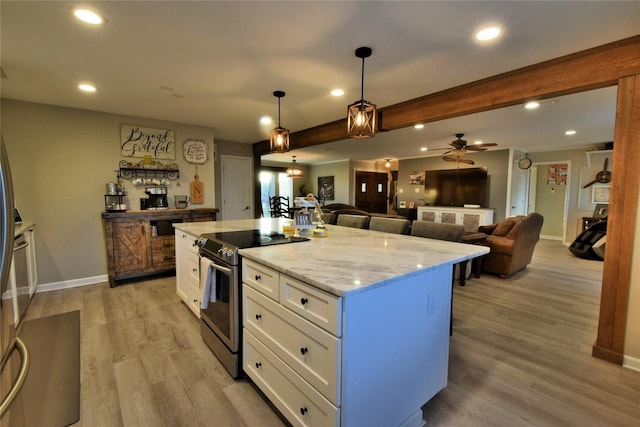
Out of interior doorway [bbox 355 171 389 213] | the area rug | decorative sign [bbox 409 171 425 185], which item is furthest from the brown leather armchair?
interior doorway [bbox 355 171 389 213]

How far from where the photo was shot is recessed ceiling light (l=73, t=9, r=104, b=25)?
5.89 feet

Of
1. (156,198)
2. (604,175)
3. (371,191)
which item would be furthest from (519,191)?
(156,198)

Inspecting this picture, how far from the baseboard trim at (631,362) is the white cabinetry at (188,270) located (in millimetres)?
3413

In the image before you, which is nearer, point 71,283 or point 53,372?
point 53,372

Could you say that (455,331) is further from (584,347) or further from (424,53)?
(424,53)

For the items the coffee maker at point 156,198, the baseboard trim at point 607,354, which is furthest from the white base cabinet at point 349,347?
the coffee maker at point 156,198

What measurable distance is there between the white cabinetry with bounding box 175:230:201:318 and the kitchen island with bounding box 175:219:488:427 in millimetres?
1044

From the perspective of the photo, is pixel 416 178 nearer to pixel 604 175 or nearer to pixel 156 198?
pixel 604 175

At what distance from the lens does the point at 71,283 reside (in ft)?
12.6

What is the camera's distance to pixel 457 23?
190 centimetres

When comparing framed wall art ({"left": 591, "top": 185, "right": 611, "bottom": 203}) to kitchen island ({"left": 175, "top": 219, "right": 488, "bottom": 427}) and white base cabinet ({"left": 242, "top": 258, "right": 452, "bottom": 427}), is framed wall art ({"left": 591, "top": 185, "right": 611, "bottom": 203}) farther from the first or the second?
white base cabinet ({"left": 242, "top": 258, "right": 452, "bottom": 427})

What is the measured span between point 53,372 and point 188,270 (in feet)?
3.86

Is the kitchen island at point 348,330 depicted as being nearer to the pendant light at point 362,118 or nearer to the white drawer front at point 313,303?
the white drawer front at point 313,303

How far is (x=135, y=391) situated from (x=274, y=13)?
102 inches
